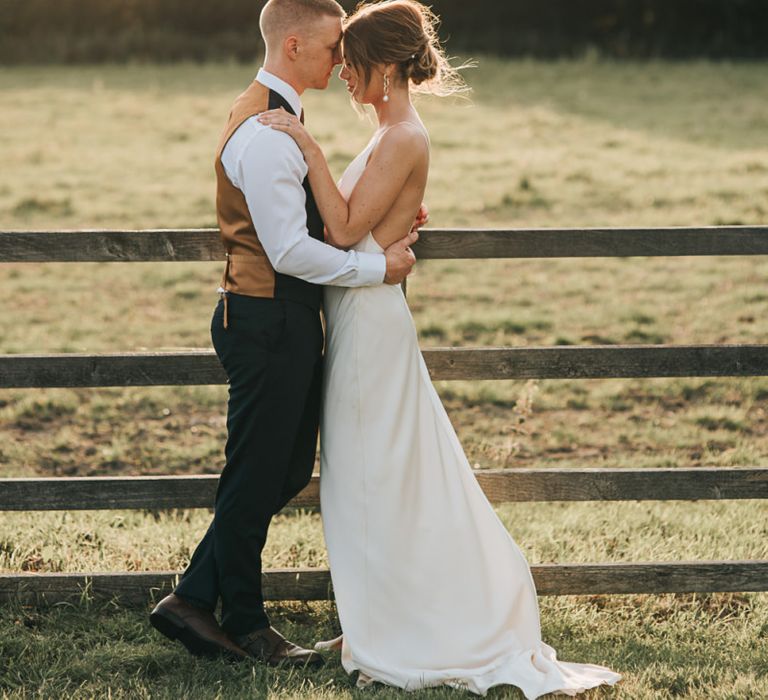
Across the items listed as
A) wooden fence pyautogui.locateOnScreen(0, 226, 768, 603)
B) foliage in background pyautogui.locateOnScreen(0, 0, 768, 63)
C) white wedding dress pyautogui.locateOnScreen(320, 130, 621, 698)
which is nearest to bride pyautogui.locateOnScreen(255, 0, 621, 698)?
white wedding dress pyautogui.locateOnScreen(320, 130, 621, 698)

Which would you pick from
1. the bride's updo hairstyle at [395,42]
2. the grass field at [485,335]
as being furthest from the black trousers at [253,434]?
the bride's updo hairstyle at [395,42]

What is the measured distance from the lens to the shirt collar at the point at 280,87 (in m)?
3.96

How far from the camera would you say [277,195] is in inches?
148

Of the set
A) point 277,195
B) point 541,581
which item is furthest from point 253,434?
point 541,581

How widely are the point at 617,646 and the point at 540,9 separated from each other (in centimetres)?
2972

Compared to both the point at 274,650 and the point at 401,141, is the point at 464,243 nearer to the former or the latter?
the point at 401,141

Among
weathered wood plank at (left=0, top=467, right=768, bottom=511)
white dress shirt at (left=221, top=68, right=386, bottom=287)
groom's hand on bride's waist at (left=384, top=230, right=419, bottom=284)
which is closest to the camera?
white dress shirt at (left=221, top=68, right=386, bottom=287)

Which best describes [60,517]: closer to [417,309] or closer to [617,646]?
[617,646]

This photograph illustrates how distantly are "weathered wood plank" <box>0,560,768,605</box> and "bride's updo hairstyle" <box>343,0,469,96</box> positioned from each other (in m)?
2.05

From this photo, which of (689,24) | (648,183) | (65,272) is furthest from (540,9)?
(65,272)

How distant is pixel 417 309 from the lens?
10023 millimetres

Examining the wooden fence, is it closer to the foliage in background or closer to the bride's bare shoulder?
the bride's bare shoulder

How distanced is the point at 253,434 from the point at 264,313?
0.45 metres

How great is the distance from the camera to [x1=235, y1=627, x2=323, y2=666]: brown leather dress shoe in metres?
4.16
